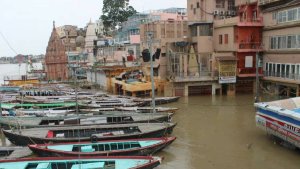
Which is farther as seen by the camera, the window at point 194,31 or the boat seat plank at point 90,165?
the window at point 194,31

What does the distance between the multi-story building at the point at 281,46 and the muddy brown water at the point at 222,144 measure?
591cm

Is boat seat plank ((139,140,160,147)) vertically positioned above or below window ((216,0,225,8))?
below

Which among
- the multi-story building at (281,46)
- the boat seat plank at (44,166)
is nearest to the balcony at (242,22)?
the multi-story building at (281,46)

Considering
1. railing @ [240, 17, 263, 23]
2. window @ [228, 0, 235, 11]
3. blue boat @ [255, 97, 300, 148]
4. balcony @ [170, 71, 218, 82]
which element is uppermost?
window @ [228, 0, 235, 11]

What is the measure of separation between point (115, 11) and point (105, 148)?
221 feet

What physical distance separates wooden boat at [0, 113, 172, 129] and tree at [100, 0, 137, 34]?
59.9 m

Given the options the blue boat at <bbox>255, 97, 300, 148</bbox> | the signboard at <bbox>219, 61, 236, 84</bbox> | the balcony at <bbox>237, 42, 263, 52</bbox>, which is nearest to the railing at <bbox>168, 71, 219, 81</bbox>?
the signboard at <bbox>219, 61, 236, 84</bbox>

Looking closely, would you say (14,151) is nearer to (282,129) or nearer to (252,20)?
(282,129)

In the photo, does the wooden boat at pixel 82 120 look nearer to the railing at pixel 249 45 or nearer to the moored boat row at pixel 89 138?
the moored boat row at pixel 89 138

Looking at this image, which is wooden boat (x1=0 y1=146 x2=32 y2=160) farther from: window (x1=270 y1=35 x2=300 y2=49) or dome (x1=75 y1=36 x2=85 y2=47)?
dome (x1=75 y1=36 x2=85 y2=47)

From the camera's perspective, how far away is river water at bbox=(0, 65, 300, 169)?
1786cm

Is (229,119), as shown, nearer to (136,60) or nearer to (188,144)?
(188,144)

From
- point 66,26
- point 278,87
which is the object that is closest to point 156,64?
point 278,87

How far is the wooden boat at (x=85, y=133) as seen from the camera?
19.3 meters
